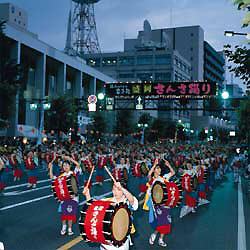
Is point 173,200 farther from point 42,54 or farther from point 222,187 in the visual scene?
point 42,54

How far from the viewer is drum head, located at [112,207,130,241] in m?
5.15

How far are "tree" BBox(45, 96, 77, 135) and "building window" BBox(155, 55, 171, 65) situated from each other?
182 feet

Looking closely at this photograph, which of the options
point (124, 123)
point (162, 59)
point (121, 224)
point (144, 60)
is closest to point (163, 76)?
point (162, 59)

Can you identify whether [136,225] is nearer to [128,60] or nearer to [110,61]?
[128,60]

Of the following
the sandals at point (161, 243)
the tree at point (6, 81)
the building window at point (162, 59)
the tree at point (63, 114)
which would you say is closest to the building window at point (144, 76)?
the building window at point (162, 59)

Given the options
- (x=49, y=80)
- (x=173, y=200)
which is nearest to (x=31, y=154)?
(x=173, y=200)

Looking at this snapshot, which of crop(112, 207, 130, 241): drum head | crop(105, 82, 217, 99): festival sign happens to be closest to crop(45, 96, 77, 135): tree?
crop(105, 82, 217, 99): festival sign

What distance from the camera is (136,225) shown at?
33.8 feet

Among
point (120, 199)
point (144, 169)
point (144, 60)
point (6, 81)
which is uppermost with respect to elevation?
point (144, 60)

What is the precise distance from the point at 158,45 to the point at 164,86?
78720mm

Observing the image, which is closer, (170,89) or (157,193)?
(157,193)

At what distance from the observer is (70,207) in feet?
28.7

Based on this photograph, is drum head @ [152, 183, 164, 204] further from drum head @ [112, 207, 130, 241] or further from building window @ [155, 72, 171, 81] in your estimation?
building window @ [155, 72, 171, 81]

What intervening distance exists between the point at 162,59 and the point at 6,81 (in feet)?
243
